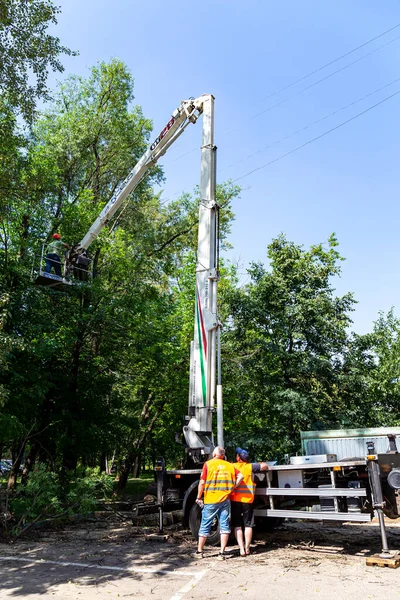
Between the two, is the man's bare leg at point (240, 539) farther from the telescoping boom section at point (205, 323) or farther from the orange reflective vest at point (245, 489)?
the telescoping boom section at point (205, 323)

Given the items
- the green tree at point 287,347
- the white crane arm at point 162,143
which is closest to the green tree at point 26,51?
the white crane arm at point 162,143

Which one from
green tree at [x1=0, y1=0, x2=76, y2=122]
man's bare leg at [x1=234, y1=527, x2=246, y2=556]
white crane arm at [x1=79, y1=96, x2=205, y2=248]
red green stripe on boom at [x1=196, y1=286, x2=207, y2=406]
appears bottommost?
man's bare leg at [x1=234, y1=527, x2=246, y2=556]

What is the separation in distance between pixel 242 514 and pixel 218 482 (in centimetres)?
83

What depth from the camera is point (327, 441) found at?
580 inches

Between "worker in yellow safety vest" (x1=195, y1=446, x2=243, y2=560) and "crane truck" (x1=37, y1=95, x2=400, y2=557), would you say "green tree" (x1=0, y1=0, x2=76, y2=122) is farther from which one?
"worker in yellow safety vest" (x1=195, y1=446, x2=243, y2=560)

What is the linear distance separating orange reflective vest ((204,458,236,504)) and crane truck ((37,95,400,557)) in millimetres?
871

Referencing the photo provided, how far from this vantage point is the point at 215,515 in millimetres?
7570

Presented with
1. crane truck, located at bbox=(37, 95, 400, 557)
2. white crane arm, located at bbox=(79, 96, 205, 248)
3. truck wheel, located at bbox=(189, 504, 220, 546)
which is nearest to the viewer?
crane truck, located at bbox=(37, 95, 400, 557)

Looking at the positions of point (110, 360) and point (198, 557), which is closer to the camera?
point (198, 557)

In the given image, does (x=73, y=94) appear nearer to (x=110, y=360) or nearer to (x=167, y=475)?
(x=110, y=360)

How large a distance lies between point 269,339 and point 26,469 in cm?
1014

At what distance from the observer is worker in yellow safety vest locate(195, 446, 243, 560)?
7504 mm

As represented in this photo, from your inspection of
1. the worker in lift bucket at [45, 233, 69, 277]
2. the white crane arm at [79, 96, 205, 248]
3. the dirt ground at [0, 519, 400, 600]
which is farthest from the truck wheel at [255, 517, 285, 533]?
the white crane arm at [79, 96, 205, 248]

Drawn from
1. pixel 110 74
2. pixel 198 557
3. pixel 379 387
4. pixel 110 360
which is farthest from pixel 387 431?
pixel 110 74
